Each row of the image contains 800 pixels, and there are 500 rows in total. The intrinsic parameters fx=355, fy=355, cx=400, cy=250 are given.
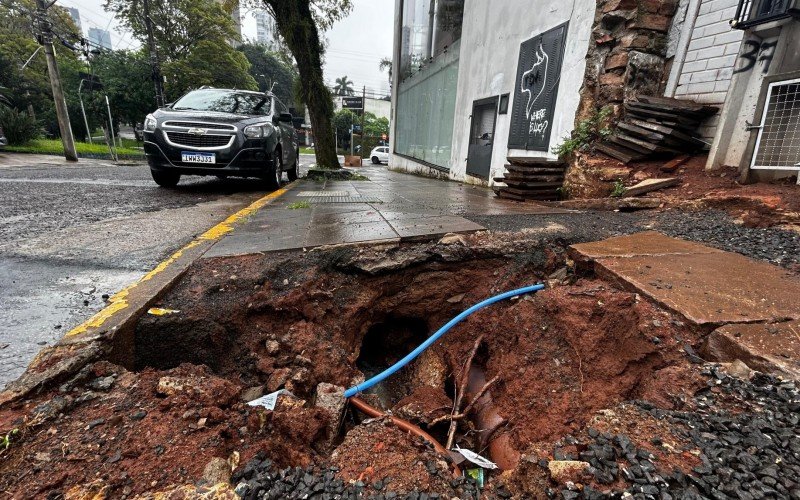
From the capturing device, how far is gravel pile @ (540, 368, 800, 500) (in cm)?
90

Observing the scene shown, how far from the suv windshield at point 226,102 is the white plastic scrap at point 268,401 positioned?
215 inches

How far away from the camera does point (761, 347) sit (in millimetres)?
1318

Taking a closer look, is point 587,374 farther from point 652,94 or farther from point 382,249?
point 652,94

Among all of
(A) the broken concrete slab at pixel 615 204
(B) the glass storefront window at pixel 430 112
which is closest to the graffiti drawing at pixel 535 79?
(A) the broken concrete slab at pixel 615 204

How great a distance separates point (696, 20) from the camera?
14.0 ft

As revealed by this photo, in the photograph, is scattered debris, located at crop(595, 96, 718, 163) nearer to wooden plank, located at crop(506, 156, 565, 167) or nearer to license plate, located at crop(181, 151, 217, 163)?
wooden plank, located at crop(506, 156, 565, 167)

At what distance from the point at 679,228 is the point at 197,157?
5818 millimetres

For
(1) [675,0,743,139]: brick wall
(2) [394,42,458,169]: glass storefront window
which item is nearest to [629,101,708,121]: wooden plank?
(1) [675,0,743,139]: brick wall

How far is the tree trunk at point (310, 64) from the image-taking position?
8.68 m

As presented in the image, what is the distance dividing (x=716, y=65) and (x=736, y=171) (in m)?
1.33

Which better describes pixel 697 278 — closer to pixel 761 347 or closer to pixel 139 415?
pixel 761 347

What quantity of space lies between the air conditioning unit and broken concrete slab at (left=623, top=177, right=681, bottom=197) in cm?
156

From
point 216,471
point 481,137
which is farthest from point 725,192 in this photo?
point 481,137

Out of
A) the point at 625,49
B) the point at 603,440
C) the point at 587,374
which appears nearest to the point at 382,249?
the point at 587,374
